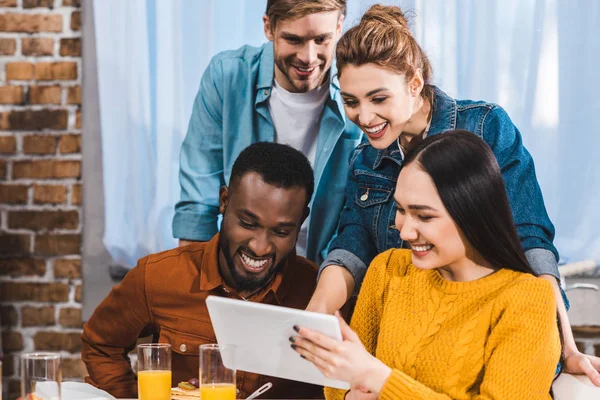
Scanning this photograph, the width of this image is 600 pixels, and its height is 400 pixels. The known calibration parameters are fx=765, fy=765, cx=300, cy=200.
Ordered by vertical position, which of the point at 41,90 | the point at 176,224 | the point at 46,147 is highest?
the point at 41,90

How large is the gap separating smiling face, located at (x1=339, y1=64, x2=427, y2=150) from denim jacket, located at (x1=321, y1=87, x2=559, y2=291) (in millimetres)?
88

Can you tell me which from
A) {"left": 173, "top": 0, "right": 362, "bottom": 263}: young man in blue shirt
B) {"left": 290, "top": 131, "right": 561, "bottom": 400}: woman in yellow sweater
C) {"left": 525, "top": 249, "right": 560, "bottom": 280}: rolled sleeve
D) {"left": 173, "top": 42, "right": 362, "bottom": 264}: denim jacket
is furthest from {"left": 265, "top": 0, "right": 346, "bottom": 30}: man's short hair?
{"left": 525, "top": 249, "right": 560, "bottom": 280}: rolled sleeve

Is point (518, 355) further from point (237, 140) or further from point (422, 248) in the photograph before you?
point (237, 140)

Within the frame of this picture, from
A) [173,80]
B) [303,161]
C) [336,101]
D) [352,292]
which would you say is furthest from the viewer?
[173,80]

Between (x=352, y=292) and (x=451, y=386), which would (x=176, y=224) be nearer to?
(x=352, y=292)

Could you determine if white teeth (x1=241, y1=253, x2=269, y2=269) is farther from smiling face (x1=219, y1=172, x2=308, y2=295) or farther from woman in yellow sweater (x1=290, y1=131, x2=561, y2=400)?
woman in yellow sweater (x1=290, y1=131, x2=561, y2=400)

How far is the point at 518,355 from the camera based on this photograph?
4.86 feet

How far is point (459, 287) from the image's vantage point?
1.64 m

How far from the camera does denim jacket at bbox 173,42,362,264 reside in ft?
8.00

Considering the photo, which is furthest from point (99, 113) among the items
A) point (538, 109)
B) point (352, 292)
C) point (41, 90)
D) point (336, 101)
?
point (538, 109)

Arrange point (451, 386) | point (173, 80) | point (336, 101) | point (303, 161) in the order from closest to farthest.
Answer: point (451, 386) < point (303, 161) < point (336, 101) < point (173, 80)

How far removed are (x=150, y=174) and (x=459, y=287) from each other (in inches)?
58.3

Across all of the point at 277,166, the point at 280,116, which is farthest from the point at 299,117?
the point at 277,166

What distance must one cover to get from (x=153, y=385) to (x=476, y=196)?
2.59 feet
